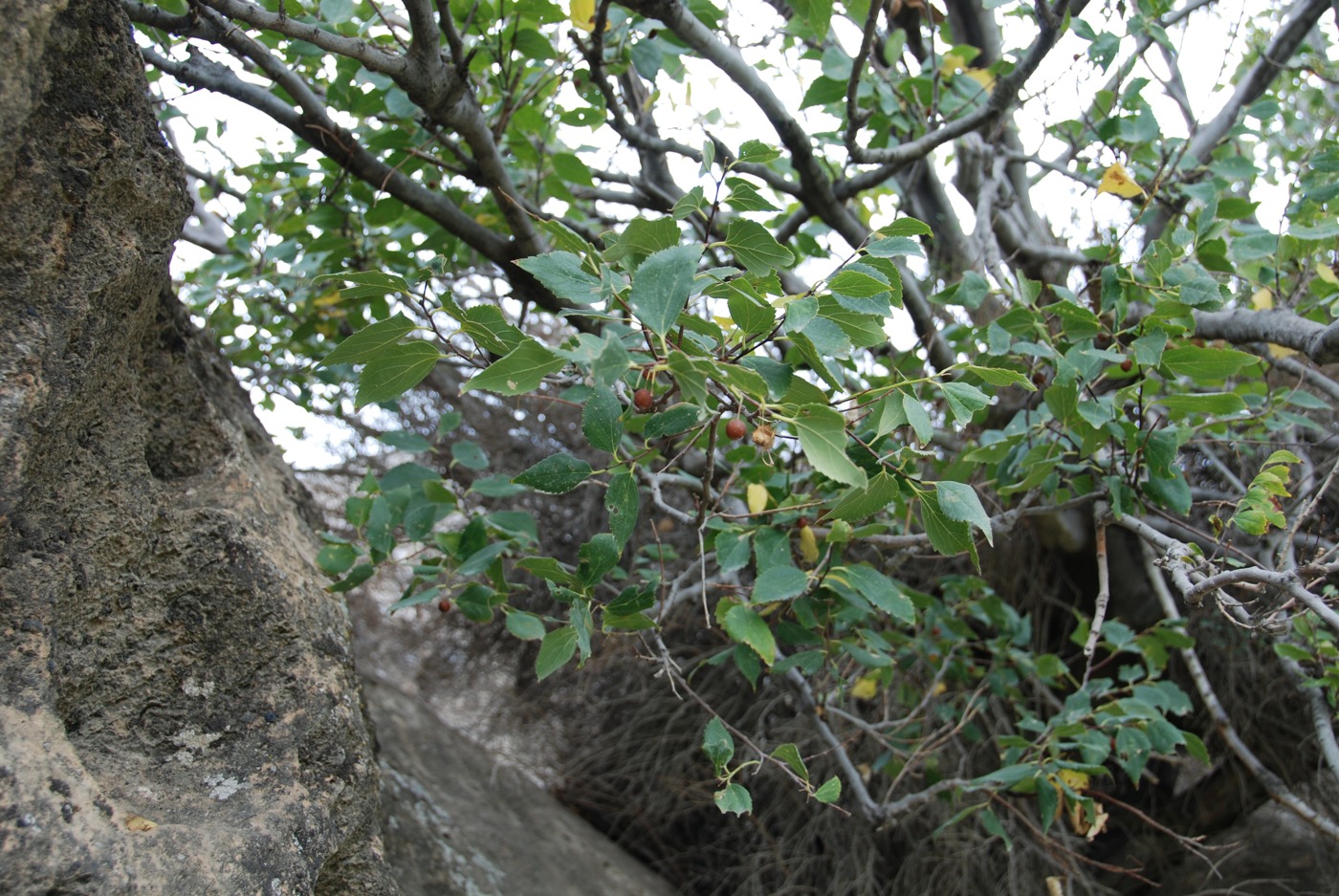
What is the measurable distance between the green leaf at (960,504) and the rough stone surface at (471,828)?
4.46 feet

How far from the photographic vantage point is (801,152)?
2273 millimetres

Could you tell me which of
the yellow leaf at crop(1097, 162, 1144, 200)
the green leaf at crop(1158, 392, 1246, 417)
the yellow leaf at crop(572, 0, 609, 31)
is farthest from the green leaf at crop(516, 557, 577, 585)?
the yellow leaf at crop(1097, 162, 1144, 200)

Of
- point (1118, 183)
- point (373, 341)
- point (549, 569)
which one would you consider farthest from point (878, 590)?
point (1118, 183)

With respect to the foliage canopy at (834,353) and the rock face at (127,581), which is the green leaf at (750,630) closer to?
the foliage canopy at (834,353)

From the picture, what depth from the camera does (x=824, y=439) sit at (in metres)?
1.03

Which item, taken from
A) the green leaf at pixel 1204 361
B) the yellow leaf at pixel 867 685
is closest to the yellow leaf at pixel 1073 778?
the yellow leaf at pixel 867 685

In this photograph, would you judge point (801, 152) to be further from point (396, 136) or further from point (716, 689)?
point (716, 689)

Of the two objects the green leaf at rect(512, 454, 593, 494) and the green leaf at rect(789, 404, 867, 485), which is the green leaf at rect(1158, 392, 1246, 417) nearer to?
the green leaf at rect(789, 404, 867, 485)

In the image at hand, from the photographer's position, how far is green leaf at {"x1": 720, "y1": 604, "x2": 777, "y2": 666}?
4.73 feet

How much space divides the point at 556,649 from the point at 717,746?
0.30 meters

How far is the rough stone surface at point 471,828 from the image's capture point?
2.02 metres

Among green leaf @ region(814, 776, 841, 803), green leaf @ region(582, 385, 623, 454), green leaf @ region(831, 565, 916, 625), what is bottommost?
green leaf @ region(814, 776, 841, 803)

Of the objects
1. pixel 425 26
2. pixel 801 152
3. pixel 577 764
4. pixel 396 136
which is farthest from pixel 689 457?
pixel 577 764

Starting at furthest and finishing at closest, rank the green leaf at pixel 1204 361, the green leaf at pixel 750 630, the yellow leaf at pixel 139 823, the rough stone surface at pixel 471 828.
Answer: the rough stone surface at pixel 471 828
the green leaf at pixel 1204 361
the green leaf at pixel 750 630
the yellow leaf at pixel 139 823
